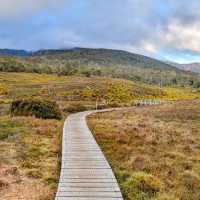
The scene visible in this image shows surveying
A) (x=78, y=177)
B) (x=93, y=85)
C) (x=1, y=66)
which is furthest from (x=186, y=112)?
(x=1, y=66)

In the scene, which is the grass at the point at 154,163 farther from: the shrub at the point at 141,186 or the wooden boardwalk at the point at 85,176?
the wooden boardwalk at the point at 85,176

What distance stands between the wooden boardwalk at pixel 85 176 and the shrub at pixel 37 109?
721 inches

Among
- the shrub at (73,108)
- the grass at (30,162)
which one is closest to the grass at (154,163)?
the grass at (30,162)

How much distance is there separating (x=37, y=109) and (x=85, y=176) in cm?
2553

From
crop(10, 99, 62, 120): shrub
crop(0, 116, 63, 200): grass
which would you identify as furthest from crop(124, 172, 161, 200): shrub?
crop(10, 99, 62, 120): shrub

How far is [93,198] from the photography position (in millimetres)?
10586

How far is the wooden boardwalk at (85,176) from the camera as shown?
10.8 metres

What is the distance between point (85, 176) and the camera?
1287 cm

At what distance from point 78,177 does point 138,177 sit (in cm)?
214

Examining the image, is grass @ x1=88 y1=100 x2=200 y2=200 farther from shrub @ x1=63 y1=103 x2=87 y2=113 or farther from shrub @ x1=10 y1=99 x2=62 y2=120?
shrub @ x1=63 y1=103 x2=87 y2=113

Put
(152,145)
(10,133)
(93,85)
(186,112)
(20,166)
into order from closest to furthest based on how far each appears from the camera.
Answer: (20,166) < (152,145) < (10,133) < (186,112) < (93,85)

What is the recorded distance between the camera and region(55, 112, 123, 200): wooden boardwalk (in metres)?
10.8

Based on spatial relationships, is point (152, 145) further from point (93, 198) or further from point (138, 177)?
point (93, 198)

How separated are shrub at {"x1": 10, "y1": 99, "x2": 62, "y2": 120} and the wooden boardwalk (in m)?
18.3
